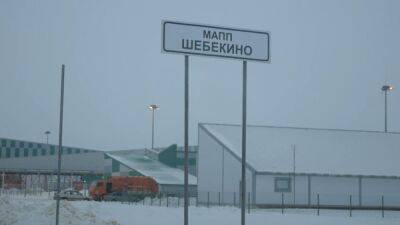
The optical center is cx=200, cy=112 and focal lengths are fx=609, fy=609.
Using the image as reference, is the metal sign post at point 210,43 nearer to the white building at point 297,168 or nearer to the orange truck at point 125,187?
the white building at point 297,168

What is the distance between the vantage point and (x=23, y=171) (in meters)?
65.8

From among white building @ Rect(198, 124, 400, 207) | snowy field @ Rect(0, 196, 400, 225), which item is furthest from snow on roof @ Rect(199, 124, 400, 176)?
snowy field @ Rect(0, 196, 400, 225)

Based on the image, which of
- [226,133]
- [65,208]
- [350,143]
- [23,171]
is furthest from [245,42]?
[23,171]

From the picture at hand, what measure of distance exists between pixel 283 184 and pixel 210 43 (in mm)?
37748

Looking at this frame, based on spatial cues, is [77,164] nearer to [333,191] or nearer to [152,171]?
[152,171]

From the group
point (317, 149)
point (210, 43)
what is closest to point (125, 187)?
point (317, 149)

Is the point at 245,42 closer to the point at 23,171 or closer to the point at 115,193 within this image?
the point at 115,193

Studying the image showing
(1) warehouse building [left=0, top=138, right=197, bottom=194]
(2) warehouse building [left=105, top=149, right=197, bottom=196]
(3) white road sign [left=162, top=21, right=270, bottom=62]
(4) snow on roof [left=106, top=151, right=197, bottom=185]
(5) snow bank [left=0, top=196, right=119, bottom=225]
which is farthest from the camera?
(1) warehouse building [left=0, top=138, right=197, bottom=194]

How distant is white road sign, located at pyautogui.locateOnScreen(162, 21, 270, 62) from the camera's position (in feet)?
31.9

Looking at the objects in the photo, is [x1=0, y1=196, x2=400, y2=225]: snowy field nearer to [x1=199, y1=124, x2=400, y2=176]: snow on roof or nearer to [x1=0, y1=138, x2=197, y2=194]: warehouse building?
[x1=199, y1=124, x2=400, y2=176]: snow on roof

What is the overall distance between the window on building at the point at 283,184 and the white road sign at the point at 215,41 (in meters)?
36.9

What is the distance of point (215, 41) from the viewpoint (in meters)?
9.91

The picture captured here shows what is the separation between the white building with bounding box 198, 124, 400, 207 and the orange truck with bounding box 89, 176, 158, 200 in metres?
6.02

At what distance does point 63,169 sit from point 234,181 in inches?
1058
